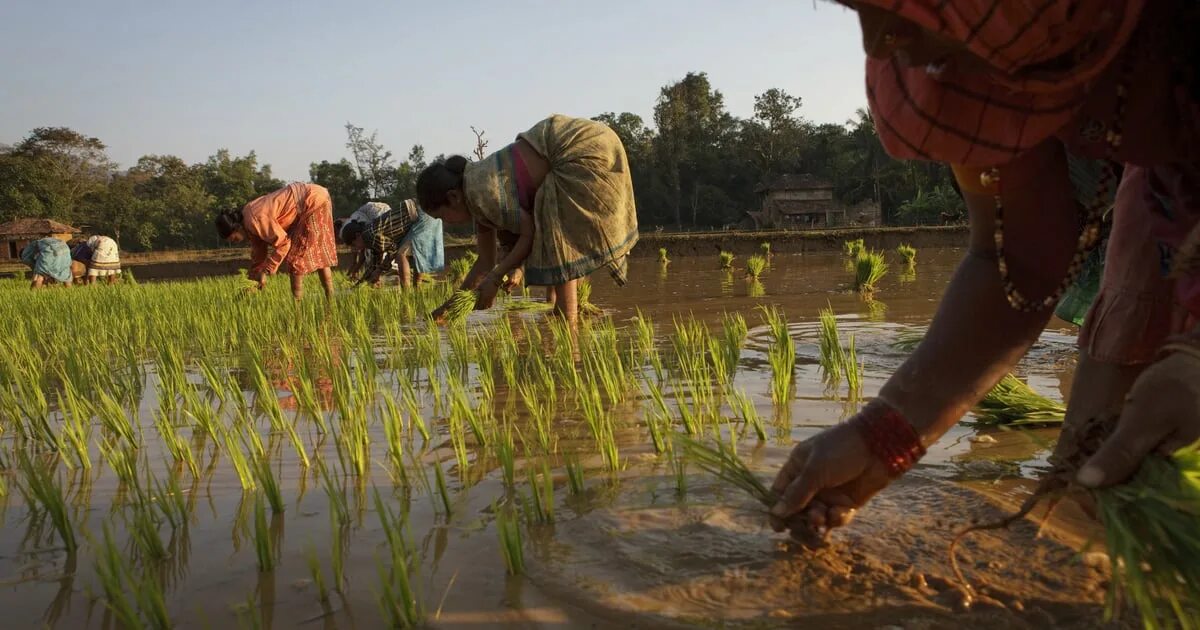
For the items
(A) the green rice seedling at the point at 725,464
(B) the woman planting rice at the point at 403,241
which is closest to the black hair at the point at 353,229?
(B) the woman planting rice at the point at 403,241

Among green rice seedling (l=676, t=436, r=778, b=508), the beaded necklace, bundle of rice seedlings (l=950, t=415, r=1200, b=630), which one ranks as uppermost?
the beaded necklace

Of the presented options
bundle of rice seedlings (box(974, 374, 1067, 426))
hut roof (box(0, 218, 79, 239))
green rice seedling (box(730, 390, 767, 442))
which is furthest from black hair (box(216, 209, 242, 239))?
hut roof (box(0, 218, 79, 239))

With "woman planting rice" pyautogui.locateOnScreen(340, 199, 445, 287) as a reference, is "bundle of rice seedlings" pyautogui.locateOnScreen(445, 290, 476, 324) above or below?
below

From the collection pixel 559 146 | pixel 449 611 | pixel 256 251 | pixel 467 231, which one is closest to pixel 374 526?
pixel 449 611

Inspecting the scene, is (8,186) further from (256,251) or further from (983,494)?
(983,494)

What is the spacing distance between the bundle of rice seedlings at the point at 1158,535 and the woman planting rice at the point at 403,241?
22.5 ft

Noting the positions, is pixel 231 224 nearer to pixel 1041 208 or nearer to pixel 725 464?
pixel 725 464

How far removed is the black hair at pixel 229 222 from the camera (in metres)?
6.18

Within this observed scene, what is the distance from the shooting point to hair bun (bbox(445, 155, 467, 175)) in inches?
150

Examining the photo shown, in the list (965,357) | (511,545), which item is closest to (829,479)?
(965,357)

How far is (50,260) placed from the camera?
1201 cm

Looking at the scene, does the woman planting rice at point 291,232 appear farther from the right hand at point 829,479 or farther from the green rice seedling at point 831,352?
the right hand at point 829,479

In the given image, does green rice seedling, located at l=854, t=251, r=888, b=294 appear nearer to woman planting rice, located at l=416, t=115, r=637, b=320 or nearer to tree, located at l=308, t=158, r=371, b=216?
woman planting rice, located at l=416, t=115, r=637, b=320

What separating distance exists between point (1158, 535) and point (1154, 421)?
111 millimetres
